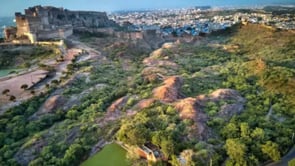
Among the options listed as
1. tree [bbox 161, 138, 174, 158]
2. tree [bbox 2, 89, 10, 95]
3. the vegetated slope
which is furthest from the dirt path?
tree [bbox 161, 138, 174, 158]

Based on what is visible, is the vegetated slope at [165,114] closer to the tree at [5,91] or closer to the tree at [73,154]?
the tree at [73,154]

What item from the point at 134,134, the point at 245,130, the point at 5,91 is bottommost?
the point at 245,130

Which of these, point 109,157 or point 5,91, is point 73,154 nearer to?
point 109,157

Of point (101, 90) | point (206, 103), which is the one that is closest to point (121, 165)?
point (206, 103)

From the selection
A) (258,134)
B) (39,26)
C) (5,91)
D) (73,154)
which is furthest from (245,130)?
(39,26)

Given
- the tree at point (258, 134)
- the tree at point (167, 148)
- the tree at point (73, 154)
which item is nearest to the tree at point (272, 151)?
the tree at point (258, 134)

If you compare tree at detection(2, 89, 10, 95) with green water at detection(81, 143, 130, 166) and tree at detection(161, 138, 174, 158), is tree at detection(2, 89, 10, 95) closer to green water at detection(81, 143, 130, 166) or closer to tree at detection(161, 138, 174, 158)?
green water at detection(81, 143, 130, 166)
